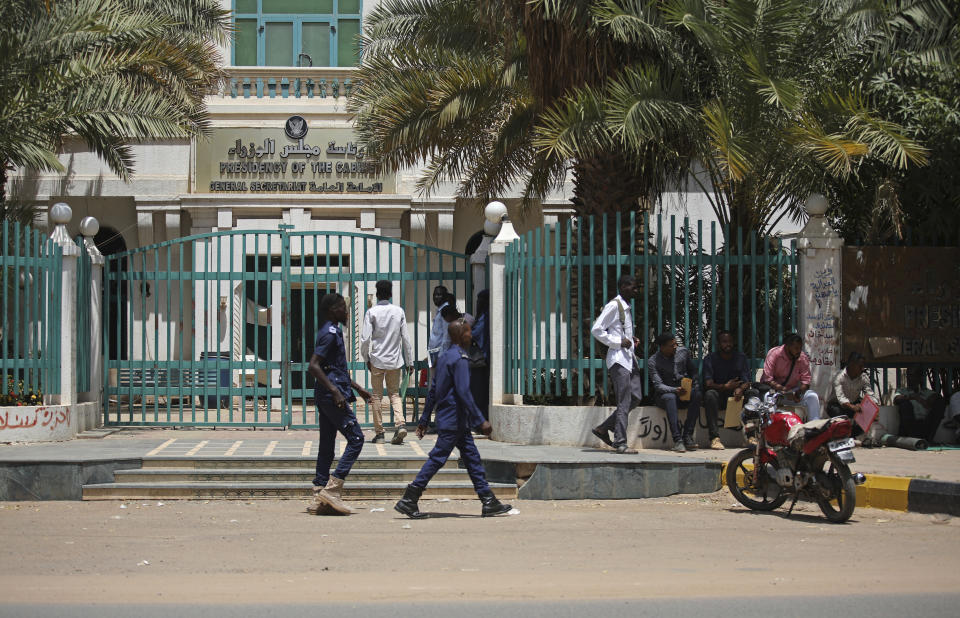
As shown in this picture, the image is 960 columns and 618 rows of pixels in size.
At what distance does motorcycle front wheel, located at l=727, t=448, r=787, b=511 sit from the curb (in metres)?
0.95

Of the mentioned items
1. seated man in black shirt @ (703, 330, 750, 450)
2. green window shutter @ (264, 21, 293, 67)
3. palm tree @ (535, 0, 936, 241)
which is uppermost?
green window shutter @ (264, 21, 293, 67)

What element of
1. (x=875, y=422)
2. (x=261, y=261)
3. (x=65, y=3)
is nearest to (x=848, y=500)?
(x=875, y=422)

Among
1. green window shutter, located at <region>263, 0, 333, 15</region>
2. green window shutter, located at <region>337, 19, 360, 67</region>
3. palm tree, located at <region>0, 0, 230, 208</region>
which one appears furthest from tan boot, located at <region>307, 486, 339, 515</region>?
green window shutter, located at <region>263, 0, 333, 15</region>

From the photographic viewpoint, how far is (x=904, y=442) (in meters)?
12.3

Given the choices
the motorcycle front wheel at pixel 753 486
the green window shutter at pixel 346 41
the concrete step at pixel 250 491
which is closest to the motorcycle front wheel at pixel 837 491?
the motorcycle front wheel at pixel 753 486

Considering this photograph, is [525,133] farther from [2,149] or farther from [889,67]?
[2,149]

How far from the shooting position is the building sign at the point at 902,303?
496 inches

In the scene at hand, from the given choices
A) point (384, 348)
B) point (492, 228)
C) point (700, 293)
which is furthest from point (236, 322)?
point (700, 293)

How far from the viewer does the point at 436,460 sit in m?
8.92

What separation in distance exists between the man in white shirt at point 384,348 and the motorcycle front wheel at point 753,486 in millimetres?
4026

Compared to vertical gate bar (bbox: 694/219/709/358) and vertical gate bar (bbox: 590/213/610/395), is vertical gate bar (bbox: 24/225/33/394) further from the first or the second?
vertical gate bar (bbox: 694/219/709/358)

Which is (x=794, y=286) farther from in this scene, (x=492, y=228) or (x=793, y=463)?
(x=793, y=463)

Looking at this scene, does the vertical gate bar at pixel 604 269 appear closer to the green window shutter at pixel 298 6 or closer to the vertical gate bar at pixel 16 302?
the vertical gate bar at pixel 16 302

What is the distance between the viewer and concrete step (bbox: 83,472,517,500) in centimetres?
1034
